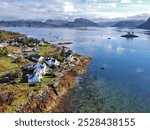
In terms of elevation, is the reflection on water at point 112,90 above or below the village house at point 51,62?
below

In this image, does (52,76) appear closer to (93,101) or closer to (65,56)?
(93,101)

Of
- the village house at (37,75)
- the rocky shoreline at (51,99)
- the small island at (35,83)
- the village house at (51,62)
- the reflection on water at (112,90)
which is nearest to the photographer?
the rocky shoreline at (51,99)

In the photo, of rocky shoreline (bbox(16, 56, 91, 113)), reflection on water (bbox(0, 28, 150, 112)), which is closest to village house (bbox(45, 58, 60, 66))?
rocky shoreline (bbox(16, 56, 91, 113))

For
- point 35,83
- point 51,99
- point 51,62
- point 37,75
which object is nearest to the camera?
point 51,99

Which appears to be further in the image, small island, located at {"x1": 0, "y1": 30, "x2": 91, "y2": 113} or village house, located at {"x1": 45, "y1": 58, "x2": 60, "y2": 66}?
village house, located at {"x1": 45, "y1": 58, "x2": 60, "y2": 66}

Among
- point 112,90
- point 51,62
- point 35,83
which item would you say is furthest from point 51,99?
point 51,62

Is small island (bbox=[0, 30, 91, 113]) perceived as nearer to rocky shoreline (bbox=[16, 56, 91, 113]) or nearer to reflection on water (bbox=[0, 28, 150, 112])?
rocky shoreline (bbox=[16, 56, 91, 113])

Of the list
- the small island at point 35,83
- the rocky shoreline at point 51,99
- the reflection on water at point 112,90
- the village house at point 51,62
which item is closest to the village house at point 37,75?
the small island at point 35,83

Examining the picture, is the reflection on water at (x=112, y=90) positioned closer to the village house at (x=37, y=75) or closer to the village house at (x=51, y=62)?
the village house at (x=37, y=75)

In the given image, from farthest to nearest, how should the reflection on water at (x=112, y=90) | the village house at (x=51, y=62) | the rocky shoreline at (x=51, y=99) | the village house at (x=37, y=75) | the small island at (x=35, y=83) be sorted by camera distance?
1. the village house at (x=51, y=62)
2. the village house at (x=37, y=75)
3. the reflection on water at (x=112, y=90)
4. the small island at (x=35, y=83)
5. the rocky shoreline at (x=51, y=99)

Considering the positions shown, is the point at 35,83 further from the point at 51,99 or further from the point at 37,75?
the point at 51,99

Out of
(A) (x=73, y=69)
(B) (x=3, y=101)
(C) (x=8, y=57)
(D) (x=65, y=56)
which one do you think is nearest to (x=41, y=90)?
(B) (x=3, y=101)
